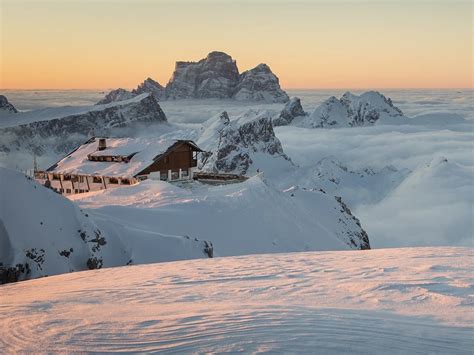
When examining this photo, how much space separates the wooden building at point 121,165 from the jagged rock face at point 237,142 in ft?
351

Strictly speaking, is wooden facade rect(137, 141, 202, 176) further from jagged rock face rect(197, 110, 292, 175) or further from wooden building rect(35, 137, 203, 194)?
jagged rock face rect(197, 110, 292, 175)

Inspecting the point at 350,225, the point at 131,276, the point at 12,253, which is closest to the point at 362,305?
the point at 131,276

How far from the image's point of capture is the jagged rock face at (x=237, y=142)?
540ft

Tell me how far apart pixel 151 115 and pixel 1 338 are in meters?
182

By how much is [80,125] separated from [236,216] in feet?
499

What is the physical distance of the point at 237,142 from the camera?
557 ft

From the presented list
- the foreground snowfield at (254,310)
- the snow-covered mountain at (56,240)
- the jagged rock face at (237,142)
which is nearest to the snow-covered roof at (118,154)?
the snow-covered mountain at (56,240)

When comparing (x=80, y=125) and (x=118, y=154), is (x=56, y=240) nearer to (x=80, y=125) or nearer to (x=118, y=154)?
(x=118, y=154)

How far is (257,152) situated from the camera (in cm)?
17988

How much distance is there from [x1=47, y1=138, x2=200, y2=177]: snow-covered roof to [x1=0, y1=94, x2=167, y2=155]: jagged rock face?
103 metres

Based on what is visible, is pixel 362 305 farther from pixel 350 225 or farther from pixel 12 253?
pixel 350 225

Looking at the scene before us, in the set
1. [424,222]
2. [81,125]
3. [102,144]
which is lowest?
[424,222]

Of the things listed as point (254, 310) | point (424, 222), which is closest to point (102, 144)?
point (254, 310)

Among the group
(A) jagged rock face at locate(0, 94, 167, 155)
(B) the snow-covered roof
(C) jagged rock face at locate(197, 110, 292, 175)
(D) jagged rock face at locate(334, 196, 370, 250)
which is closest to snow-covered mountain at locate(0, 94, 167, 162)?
(A) jagged rock face at locate(0, 94, 167, 155)
